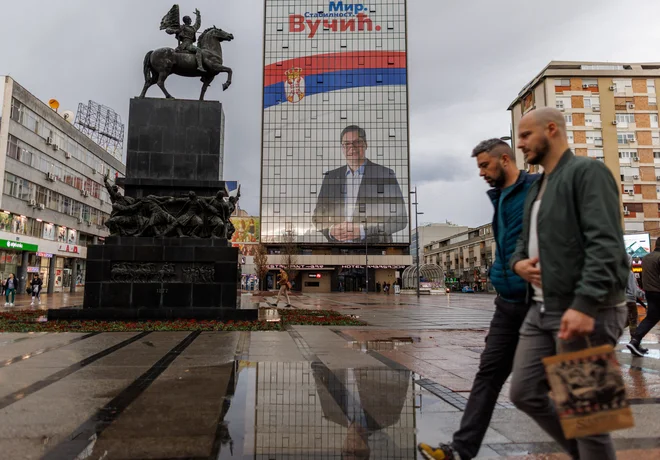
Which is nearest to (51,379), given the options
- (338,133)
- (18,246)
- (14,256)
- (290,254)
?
(18,246)

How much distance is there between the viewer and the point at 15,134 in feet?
123

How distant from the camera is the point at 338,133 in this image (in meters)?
69.8

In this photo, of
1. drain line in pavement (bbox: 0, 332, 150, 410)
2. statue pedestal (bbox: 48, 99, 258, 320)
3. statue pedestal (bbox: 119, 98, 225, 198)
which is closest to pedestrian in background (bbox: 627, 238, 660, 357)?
drain line in pavement (bbox: 0, 332, 150, 410)

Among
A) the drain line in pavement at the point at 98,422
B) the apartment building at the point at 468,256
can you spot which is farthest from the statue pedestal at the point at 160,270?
the apartment building at the point at 468,256

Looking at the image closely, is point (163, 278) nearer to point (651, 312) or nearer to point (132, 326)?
point (132, 326)

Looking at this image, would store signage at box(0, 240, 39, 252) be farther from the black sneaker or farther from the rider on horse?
the black sneaker

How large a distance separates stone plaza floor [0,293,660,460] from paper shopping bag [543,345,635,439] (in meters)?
1.11

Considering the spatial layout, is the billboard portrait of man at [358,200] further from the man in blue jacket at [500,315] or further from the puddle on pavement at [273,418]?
the man in blue jacket at [500,315]

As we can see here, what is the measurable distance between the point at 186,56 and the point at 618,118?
193 ft

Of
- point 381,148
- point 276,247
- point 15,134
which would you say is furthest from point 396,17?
point 15,134

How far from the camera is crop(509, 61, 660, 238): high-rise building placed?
A: 5572cm

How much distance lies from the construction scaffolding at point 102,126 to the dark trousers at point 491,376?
63648mm

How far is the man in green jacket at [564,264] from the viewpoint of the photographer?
2.01 m

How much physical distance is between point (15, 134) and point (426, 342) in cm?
4034
